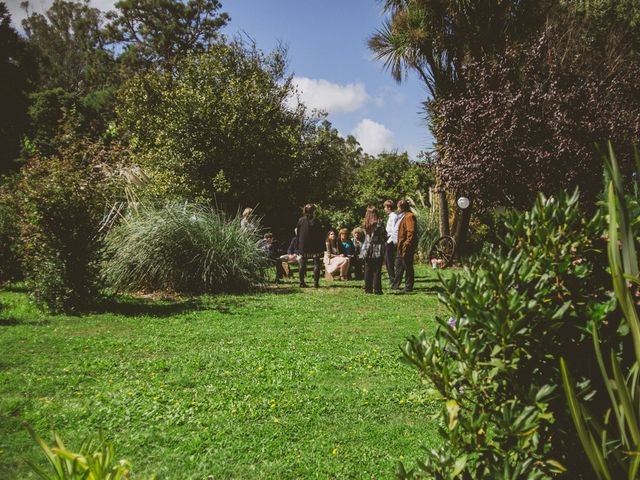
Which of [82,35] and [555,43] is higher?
[82,35]

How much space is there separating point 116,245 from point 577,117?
34.6 ft

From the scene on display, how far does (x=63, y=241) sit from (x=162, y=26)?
1057 inches

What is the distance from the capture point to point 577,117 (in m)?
11.5

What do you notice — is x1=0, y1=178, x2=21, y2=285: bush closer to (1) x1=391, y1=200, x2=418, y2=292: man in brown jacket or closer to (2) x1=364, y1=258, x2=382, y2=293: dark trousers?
(2) x1=364, y1=258, x2=382, y2=293: dark trousers

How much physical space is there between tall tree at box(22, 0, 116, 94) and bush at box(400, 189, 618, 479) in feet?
124

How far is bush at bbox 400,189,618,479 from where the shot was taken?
1.74 metres

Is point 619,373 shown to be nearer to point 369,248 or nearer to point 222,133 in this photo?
point 369,248

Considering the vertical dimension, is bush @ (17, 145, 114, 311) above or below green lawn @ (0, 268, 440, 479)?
above

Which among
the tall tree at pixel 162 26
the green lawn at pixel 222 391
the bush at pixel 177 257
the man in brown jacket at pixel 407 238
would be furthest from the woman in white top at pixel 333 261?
the tall tree at pixel 162 26

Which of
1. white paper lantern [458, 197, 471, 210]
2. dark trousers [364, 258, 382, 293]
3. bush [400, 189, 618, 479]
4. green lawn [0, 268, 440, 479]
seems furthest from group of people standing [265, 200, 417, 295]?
bush [400, 189, 618, 479]

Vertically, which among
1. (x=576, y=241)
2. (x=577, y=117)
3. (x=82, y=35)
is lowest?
(x=576, y=241)

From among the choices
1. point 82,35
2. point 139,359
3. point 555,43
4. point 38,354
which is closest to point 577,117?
point 555,43

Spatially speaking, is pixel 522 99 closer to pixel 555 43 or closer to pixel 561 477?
pixel 555 43

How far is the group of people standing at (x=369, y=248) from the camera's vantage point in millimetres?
10594
